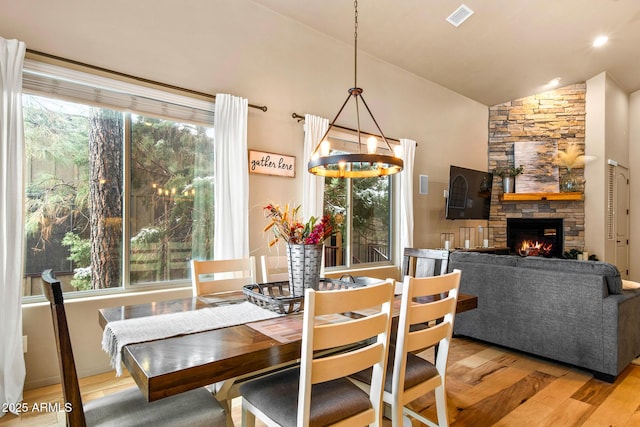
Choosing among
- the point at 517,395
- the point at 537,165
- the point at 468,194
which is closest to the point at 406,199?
the point at 468,194

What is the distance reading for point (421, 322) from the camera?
172 cm

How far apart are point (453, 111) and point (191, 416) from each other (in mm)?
5818

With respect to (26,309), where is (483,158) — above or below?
above

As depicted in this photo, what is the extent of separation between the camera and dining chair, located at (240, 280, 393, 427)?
4.14 feet

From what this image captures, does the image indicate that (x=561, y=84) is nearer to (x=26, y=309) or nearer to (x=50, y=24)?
(x=50, y=24)

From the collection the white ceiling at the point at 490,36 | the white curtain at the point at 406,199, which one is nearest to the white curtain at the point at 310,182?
the white ceiling at the point at 490,36

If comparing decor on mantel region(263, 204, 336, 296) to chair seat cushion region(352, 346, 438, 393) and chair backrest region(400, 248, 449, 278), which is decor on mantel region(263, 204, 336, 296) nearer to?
chair seat cushion region(352, 346, 438, 393)

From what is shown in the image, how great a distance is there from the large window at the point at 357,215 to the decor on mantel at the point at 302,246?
2365mm

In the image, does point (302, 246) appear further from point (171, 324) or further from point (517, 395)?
point (517, 395)

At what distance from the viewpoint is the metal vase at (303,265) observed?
1963 millimetres

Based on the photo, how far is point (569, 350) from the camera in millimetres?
2998

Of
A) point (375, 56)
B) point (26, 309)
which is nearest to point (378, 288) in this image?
point (26, 309)

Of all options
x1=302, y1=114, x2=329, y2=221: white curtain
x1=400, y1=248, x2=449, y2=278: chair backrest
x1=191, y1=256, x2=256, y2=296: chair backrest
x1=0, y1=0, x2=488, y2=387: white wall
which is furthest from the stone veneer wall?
x1=191, y1=256, x2=256, y2=296: chair backrest

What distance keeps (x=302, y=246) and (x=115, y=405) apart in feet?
3.41
